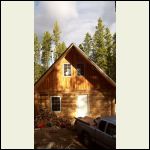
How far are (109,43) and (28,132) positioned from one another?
49.2m

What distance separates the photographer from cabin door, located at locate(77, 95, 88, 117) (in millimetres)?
19922

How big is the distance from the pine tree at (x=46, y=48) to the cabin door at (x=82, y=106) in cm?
4311

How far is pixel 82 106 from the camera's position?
65.7 feet

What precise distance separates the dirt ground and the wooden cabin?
2.75 meters

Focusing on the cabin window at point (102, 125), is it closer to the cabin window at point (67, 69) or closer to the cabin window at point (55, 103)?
the cabin window at point (55, 103)

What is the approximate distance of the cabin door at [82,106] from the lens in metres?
19.9

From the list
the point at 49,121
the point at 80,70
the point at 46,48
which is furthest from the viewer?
the point at 46,48

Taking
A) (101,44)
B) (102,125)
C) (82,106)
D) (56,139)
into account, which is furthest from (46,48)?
(102,125)

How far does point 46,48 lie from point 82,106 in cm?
4570

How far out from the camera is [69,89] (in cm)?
1972

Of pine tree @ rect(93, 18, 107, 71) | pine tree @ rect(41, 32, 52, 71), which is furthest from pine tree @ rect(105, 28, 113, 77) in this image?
pine tree @ rect(41, 32, 52, 71)

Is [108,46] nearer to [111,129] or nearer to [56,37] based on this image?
[56,37]

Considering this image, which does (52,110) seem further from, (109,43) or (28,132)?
(109,43)

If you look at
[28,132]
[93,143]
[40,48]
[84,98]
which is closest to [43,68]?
[40,48]
